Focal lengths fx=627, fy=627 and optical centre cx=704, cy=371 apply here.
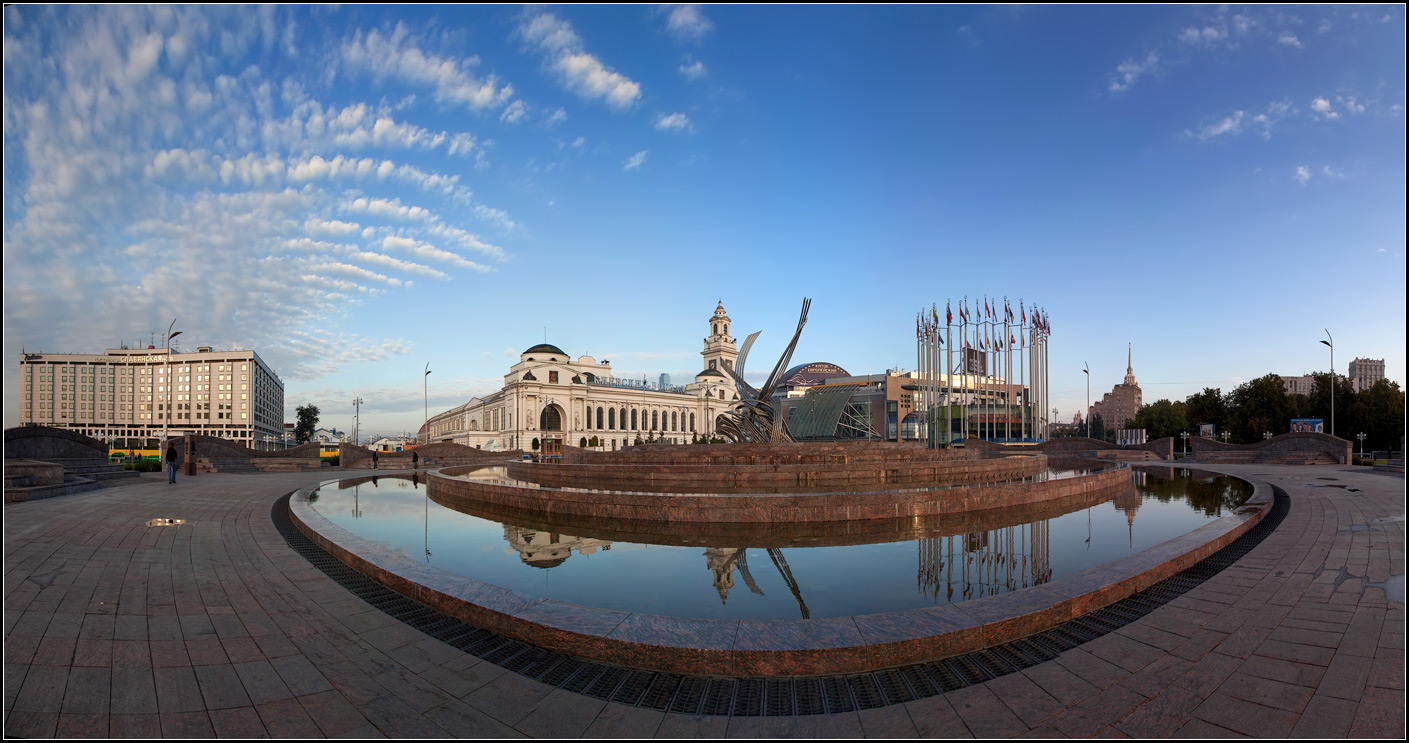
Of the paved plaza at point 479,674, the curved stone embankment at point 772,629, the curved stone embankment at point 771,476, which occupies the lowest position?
the curved stone embankment at point 771,476

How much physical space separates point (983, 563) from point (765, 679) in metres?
4.48

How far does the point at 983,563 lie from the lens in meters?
7.47

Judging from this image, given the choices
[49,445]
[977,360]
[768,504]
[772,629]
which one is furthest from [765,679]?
[977,360]

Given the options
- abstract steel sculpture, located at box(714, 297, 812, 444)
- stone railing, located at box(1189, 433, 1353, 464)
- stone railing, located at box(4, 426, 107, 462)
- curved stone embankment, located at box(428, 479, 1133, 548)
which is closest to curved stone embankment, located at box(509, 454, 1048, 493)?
curved stone embankment, located at box(428, 479, 1133, 548)

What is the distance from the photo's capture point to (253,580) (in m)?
6.49

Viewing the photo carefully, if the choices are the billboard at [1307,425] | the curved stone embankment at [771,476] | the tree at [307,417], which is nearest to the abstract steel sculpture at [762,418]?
the curved stone embankment at [771,476]

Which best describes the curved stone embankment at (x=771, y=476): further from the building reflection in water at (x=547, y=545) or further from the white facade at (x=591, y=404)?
the white facade at (x=591, y=404)

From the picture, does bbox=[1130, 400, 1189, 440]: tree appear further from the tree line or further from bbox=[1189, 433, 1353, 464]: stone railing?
bbox=[1189, 433, 1353, 464]: stone railing

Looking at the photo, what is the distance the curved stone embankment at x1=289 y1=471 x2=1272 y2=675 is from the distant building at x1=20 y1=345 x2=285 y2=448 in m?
128

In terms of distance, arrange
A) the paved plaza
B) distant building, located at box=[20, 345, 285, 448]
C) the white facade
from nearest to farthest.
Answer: the paved plaza → the white facade → distant building, located at box=[20, 345, 285, 448]

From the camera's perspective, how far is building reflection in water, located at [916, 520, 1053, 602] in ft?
20.8

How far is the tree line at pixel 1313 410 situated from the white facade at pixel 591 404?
45.7 meters

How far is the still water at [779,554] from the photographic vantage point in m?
6.04

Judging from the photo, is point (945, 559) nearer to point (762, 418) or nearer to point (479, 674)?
point (479, 674)
